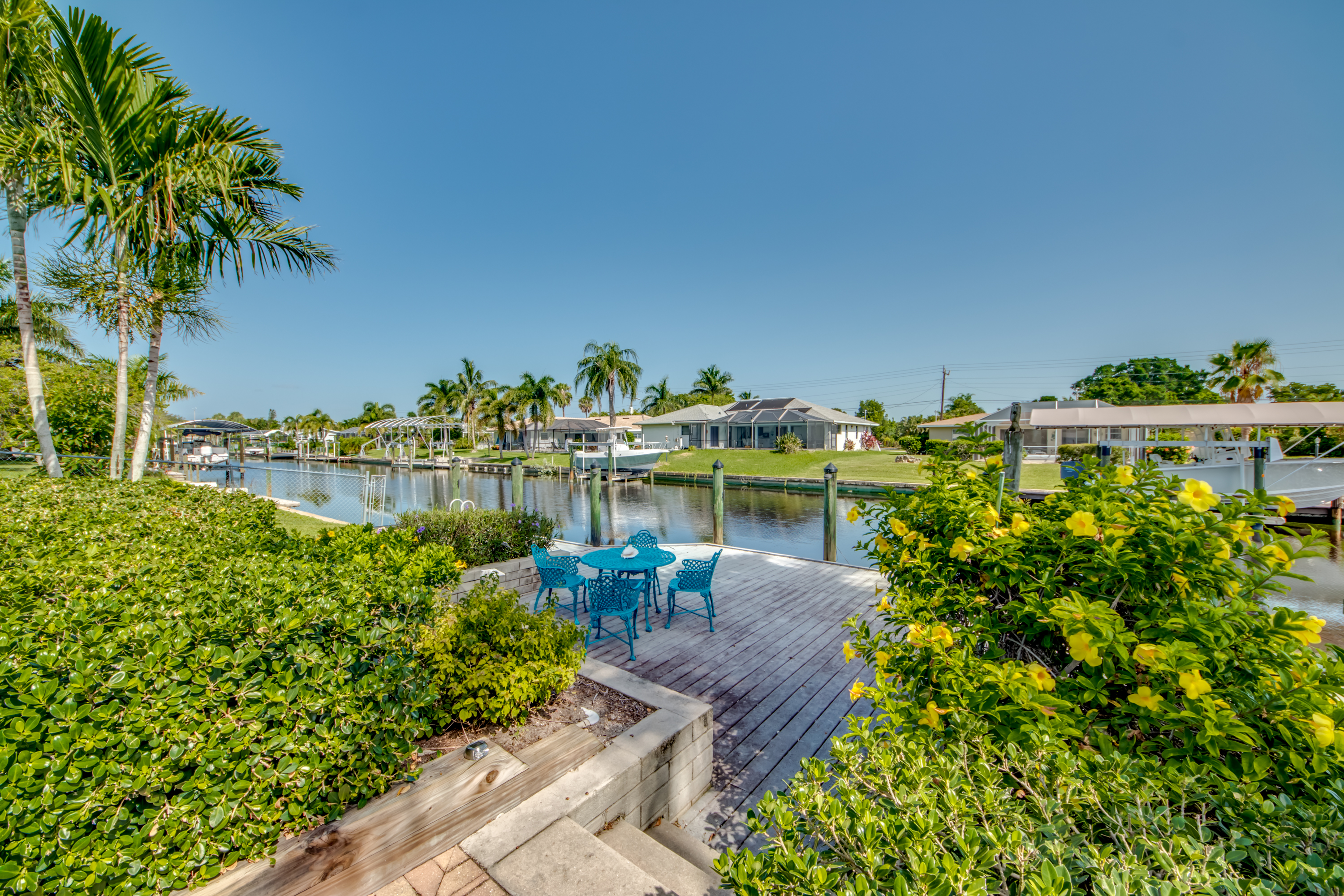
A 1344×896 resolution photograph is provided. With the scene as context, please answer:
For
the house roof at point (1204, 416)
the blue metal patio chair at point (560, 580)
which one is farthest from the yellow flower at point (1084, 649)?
the house roof at point (1204, 416)

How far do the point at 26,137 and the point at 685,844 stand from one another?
29.1ft

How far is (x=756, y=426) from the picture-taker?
126ft

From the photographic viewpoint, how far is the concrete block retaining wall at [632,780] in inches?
79.0

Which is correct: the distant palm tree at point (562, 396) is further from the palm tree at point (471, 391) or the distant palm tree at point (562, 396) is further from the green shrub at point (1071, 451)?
the green shrub at point (1071, 451)

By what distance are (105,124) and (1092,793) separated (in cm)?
920

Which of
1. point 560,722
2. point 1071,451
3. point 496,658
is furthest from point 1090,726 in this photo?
point 1071,451

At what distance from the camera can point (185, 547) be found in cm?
304

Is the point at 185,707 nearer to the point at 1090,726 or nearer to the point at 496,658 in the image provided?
the point at 496,658

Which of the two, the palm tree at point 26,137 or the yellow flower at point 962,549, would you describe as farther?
the palm tree at point 26,137

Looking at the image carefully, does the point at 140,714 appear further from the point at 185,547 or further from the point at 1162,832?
the point at 1162,832

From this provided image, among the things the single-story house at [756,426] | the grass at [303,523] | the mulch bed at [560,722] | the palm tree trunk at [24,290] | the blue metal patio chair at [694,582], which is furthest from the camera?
the single-story house at [756,426]

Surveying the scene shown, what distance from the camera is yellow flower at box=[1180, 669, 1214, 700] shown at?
3.92 feet

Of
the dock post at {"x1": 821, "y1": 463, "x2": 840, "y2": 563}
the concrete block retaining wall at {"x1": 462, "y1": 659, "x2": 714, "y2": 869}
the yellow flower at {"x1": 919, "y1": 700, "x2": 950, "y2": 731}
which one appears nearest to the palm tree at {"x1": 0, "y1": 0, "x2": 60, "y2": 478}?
the concrete block retaining wall at {"x1": 462, "y1": 659, "x2": 714, "y2": 869}

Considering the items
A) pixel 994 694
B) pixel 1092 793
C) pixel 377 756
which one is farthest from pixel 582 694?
pixel 1092 793
